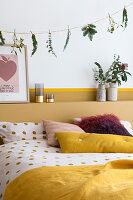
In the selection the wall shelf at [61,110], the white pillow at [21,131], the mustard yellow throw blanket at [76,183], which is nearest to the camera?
the mustard yellow throw blanket at [76,183]

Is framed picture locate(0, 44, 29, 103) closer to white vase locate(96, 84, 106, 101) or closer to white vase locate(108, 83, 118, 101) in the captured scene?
white vase locate(96, 84, 106, 101)

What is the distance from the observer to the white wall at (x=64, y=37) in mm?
3195

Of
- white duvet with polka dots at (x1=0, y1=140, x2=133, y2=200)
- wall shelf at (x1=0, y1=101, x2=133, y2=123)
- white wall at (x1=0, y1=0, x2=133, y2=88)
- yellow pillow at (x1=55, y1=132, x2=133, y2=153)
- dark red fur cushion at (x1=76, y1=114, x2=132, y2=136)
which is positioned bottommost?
white duvet with polka dots at (x1=0, y1=140, x2=133, y2=200)

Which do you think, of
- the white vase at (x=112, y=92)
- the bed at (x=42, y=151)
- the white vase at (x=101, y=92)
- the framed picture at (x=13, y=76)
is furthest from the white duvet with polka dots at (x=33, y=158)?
the white vase at (x=112, y=92)

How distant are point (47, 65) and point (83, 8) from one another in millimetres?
842

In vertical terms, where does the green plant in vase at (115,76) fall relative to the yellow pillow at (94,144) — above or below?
above

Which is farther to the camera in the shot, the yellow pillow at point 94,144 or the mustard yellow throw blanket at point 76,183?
the yellow pillow at point 94,144

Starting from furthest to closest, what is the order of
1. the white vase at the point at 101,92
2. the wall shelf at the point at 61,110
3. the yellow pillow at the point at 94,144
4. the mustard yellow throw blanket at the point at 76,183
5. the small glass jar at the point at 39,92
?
the white vase at the point at 101,92 → the small glass jar at the point at 39,92 → the wall shelf at the point at 61,110 → the yellow pillow at the point at 94,144 → the mustard yellow throw blanket at the point at 76,183

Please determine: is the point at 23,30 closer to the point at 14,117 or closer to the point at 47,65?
the point at 47,65

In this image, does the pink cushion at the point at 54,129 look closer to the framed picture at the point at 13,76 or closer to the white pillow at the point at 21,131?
the white pillow at the point at 21,131

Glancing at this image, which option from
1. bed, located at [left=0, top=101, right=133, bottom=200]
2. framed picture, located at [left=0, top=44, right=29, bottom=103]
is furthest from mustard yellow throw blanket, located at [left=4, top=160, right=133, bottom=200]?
framed picture, located at [left=0, top=44, right=29, bottom=103]

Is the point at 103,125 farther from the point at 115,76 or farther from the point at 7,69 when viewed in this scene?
the point at 7,69

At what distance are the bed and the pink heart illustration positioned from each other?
0.33 metres

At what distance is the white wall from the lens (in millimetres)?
3195
